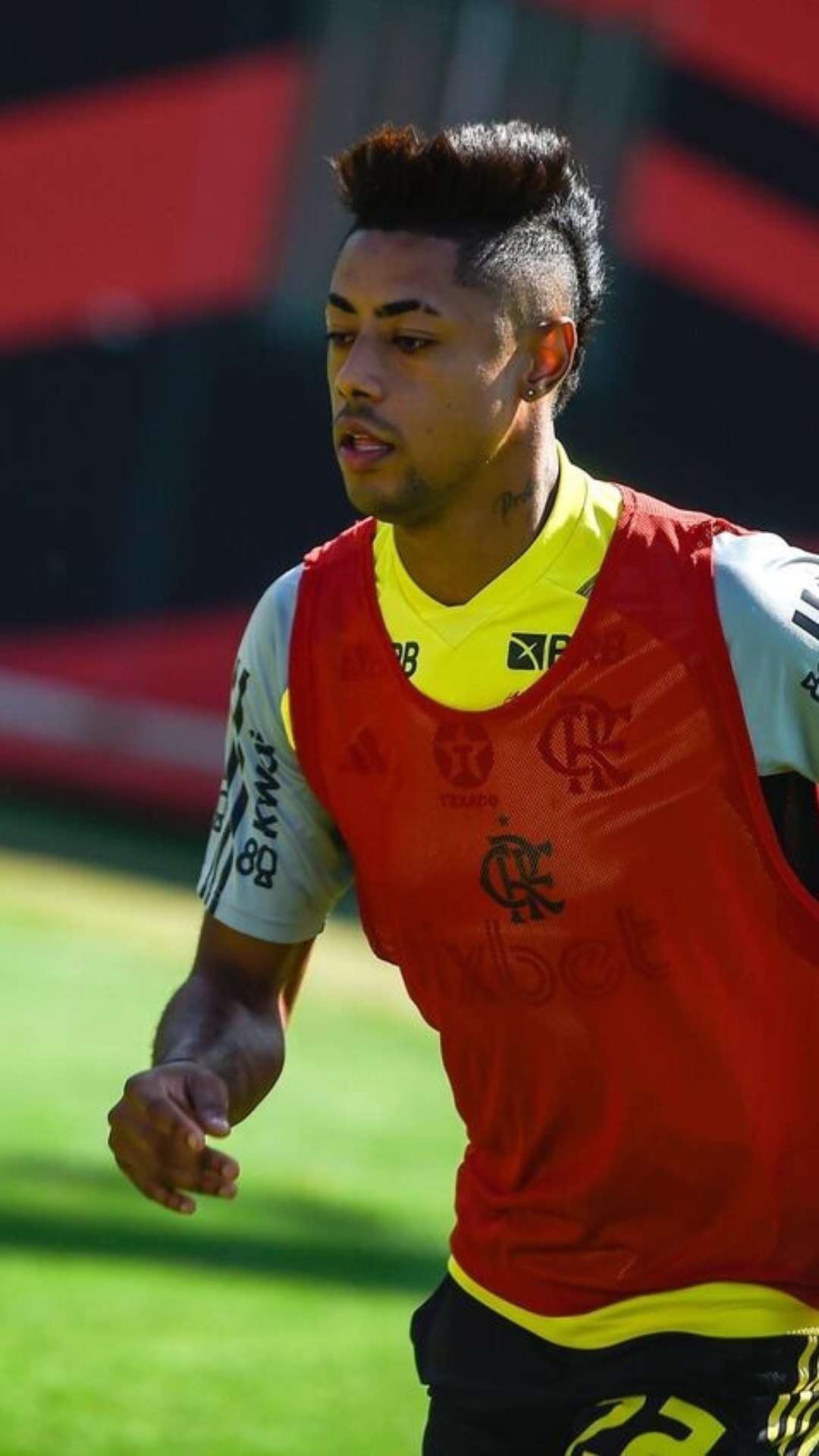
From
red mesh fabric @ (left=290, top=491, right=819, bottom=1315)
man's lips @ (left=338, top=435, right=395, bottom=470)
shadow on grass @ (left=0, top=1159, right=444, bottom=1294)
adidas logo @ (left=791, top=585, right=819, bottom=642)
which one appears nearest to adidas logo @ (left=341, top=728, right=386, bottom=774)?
red mesh fabric @ (left=290, top=491, right=819, bottom=1315)

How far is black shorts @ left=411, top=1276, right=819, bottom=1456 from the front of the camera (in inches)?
142

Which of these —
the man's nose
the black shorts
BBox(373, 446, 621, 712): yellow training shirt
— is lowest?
the black shorts

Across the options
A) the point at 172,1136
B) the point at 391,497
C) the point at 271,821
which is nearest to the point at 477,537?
the point at 391,497

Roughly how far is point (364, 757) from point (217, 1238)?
3706 mm

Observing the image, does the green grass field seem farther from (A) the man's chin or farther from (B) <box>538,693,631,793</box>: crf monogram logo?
(A) the man's chin

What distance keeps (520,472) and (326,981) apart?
22.1ft

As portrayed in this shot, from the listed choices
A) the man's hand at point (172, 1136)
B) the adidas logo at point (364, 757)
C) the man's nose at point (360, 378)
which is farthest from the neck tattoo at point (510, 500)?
the man's hand at point (172, 1136)

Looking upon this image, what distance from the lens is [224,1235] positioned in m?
7.31

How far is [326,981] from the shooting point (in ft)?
34.1

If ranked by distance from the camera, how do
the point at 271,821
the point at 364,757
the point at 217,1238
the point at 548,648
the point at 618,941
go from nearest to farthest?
1. the point at 618,941
2. the point at 548,648
3. the point at 364,757
4. the point at 271,821
5. the point at 217,1238

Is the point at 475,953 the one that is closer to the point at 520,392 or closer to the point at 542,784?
the point at 542,784

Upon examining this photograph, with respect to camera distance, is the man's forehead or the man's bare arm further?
the man's forehead

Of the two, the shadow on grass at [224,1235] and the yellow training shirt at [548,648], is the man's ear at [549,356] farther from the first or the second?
the shadow on grass at [224,1235]

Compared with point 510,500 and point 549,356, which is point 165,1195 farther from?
point 549,356
